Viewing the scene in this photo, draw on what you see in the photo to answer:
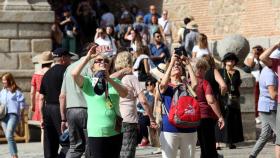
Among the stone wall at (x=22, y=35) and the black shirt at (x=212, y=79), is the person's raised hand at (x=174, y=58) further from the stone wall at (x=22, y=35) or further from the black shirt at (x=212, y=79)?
the stone wall at (x=22, y=35)

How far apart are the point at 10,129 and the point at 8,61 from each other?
15.5 feet

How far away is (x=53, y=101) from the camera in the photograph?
14.2m

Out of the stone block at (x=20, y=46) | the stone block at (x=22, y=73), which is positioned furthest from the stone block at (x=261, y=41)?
the stone block at (x=22, y=73)

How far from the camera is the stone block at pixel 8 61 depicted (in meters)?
20.4

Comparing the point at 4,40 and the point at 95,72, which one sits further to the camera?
the point at 4,40

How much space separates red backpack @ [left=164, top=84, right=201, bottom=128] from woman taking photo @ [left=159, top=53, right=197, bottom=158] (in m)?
0.08

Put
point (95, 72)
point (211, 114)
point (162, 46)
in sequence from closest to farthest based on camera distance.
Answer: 1. point (95, 72)
2. point (211, 114)
3. point (162, 46)

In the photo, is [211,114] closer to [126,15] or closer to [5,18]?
[5,18]

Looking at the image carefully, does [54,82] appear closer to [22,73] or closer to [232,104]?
[232,104]

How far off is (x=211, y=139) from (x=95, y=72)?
3.27 meters

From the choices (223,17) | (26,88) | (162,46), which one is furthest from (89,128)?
(223,17)

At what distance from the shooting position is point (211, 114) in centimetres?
1355

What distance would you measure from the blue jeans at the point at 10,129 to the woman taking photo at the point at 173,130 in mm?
4490

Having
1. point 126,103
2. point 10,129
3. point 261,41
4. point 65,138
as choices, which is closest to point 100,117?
point 126,103
